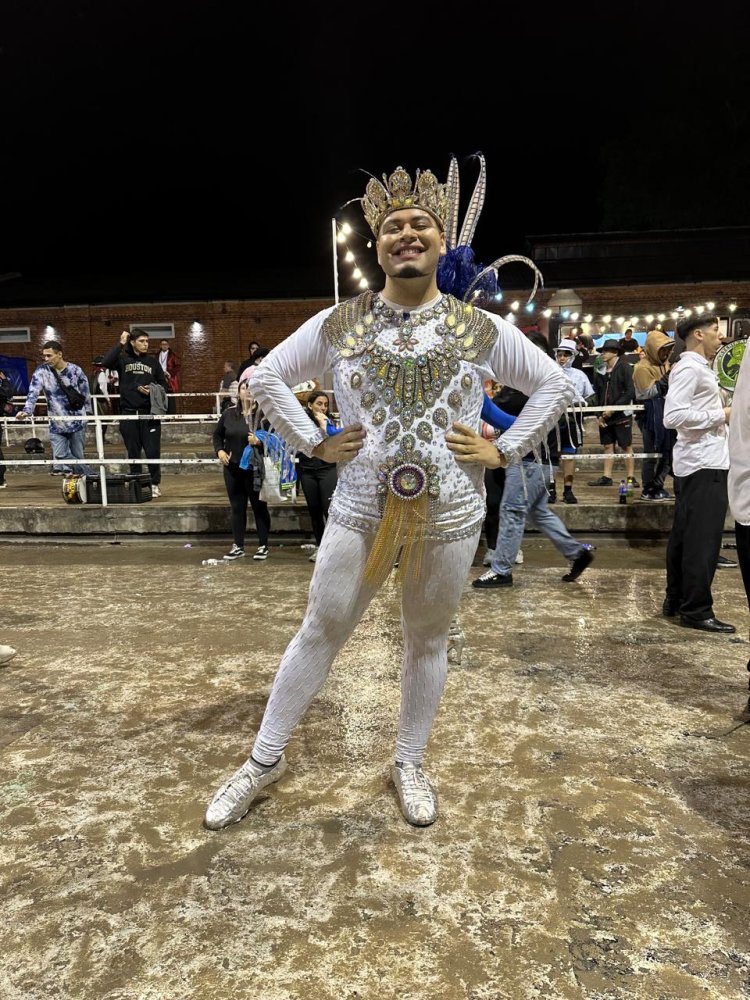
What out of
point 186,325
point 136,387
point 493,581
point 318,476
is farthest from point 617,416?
point 186,325

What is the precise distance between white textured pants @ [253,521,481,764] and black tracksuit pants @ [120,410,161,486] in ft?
20.6

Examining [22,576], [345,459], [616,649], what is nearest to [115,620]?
[22,576]

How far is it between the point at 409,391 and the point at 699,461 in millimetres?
2882

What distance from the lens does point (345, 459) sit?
2217 millimetres

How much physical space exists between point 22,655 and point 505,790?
3.07m

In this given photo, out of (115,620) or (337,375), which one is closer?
(337,375)

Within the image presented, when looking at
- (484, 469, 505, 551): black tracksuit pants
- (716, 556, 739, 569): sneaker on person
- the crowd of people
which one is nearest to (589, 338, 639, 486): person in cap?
(716, 556, 739, 569): sneaker on person

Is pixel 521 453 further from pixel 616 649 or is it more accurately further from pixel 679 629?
pixel 679 629

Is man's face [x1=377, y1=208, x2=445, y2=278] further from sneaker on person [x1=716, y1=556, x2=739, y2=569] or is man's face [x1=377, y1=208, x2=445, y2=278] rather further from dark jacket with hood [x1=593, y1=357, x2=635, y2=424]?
dark jacket with hood [x1=593, y1=357, x2=635, y2=424]

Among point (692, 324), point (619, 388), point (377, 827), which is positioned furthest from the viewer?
point (619, 388)

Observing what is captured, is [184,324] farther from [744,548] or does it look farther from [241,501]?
[744,548]

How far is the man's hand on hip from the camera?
2.13 m

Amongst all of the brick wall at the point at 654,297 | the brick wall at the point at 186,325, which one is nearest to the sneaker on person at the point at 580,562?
the brick wall at the point at 654,297

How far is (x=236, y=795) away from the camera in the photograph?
2.35 metres
